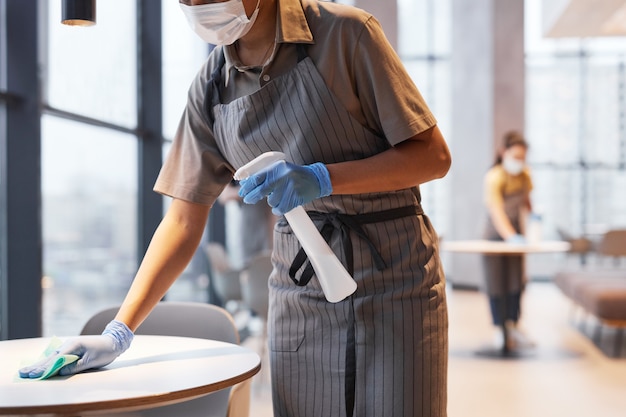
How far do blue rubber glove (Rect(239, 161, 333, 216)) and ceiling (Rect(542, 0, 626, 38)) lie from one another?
6.92 m

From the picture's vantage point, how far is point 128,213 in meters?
4.63

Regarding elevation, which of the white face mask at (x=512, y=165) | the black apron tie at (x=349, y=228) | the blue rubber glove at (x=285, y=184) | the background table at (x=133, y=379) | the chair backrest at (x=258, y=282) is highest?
the white face mask at (x=512, y=165)

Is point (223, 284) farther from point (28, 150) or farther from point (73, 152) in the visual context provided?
point (28, 150)

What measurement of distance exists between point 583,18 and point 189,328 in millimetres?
7117

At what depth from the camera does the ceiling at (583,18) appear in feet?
25.5

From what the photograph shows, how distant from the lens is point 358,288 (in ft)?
5.30

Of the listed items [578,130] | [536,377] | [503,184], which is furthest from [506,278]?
[578,130]

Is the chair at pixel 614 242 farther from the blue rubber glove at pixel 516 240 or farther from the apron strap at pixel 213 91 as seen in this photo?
the apron strap at pixel 213 91

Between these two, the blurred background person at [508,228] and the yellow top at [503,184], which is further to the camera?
the yellow top at [503,184]

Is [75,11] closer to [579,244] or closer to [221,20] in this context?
[221,20]

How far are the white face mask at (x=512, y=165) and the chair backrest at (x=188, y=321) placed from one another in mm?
4150

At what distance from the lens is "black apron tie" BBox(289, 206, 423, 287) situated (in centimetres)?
161

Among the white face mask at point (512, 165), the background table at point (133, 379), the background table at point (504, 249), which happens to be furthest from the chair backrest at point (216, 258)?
the background table at point (133, 379)

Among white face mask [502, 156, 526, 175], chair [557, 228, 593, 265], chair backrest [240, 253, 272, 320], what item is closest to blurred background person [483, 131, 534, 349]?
white face mask [502, 156, 526, 175]
